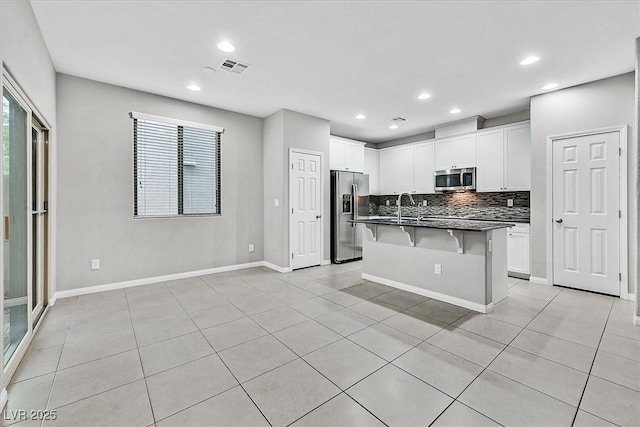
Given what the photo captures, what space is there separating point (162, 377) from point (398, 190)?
5.84m

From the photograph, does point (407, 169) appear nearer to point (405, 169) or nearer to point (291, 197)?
point (405, 169)

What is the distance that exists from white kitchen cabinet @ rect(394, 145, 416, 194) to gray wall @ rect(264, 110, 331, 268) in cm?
204

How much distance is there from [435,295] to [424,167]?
11.3 ft

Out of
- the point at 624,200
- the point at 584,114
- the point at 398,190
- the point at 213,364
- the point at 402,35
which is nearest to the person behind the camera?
the point at 213,364

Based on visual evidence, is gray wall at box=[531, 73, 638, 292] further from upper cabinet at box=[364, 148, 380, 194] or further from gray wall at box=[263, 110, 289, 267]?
gray wall at box=[263, 110, 289, 267]

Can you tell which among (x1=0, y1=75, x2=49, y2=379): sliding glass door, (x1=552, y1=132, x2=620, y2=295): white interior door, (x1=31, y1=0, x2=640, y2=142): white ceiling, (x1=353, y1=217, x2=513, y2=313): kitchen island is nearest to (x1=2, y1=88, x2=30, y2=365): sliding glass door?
(x1=0, y1=75, x2=49, y2=379): sliding glass door

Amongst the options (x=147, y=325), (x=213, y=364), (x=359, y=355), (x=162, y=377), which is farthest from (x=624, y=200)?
(x=147, y=325)

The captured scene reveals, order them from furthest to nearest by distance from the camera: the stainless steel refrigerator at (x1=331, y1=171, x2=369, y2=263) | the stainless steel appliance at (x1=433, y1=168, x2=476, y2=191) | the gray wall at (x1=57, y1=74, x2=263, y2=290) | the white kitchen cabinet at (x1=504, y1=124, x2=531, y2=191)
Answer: the stainless steel refrigerator at (x1=331, y1=171, x2=369, y2=263) → the stainless steel appliance at (x1=433, y1=168, x2=476, y2=191) → the white kitchen cabinet at (x1=504, y1=124, x2=531, y2=191) → the gray wall at (x1=57, y1=74, x2=263, y2=290)

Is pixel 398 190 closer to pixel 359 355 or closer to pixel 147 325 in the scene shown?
pixel 359 355

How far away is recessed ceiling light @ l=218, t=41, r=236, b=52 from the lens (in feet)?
9.49

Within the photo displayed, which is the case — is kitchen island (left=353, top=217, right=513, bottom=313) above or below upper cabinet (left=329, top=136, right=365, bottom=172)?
below

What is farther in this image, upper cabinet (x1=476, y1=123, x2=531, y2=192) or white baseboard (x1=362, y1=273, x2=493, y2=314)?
upper cabinet (x1=476, y1=123, x2=531, y2=192)

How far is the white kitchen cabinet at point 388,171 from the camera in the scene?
6824 mm

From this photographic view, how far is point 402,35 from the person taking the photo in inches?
109
